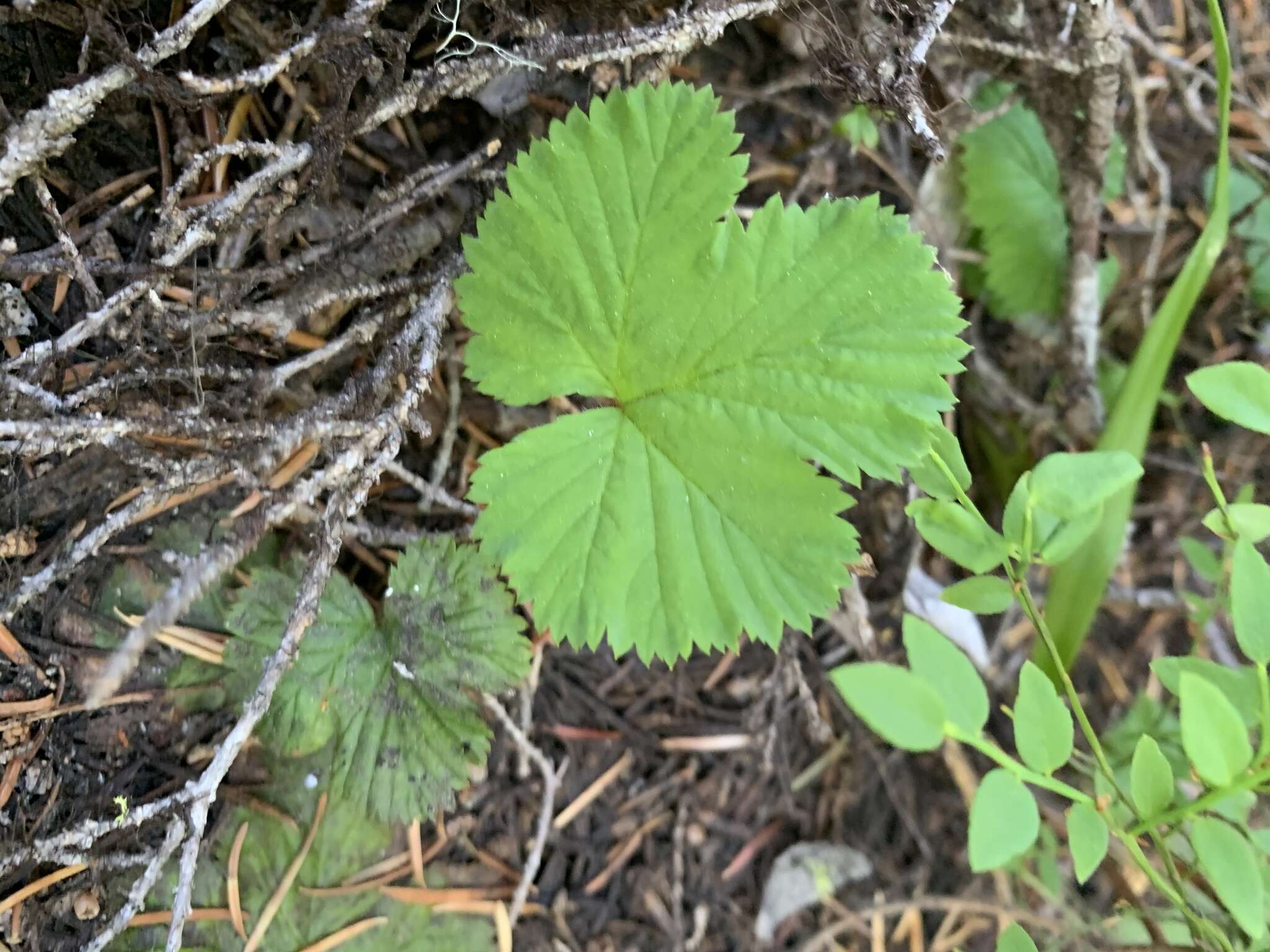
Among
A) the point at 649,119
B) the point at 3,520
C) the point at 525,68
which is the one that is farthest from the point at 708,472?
the point at 3,520

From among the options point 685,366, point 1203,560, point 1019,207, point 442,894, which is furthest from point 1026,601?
point 442,894

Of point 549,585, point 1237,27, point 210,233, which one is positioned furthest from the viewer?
point 1237,27

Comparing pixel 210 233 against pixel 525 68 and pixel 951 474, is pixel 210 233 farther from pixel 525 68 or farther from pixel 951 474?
pixel 951 474

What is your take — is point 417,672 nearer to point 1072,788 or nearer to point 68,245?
point 68,245

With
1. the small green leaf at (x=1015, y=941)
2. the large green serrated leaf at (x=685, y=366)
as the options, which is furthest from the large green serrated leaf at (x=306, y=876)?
the small green leaf at (x=1015, y=941)

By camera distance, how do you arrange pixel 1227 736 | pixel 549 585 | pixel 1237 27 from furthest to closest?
pixel 1237 27 < pixel 549 585 < pixel 1227 736

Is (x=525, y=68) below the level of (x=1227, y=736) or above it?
above
